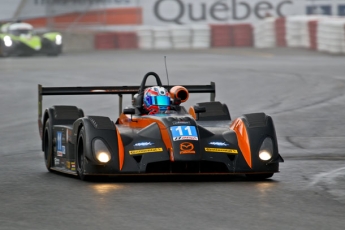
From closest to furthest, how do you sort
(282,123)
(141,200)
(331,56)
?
(141,200)
(282,123)
(331,56)

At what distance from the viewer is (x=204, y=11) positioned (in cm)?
5225

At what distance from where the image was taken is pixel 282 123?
1639cm

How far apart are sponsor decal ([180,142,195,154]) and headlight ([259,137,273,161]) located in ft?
2.31

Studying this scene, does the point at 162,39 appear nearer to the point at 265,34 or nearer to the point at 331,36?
the point at 265,34

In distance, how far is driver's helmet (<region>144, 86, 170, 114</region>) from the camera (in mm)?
10766

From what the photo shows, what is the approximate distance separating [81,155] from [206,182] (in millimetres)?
1267

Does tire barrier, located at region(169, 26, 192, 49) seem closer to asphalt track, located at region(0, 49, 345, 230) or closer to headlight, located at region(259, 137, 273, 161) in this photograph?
asphalt track, located at region(0, 49, 345, 230)

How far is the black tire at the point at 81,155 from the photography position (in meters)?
9.78

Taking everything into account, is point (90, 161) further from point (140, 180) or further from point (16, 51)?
point (16, 51)

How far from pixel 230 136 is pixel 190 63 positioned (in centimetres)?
2290

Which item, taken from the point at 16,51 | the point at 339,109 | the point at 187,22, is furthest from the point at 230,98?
the point at 187,22

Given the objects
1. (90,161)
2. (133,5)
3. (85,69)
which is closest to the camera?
Result: (90,161)

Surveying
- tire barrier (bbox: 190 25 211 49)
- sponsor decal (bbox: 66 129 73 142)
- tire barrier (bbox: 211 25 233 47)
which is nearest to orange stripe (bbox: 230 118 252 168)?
sponsor decal (bbox: 66 129 73 142)

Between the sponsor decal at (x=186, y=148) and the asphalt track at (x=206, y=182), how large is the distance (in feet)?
1.01
